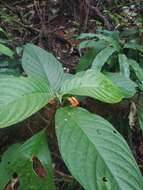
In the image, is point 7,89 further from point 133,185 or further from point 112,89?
point 133,185

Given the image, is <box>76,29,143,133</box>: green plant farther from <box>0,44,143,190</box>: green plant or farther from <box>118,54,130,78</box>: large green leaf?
<box>0,44,143,190</box>: green plant

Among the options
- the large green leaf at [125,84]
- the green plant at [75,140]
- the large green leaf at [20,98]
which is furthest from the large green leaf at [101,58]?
the large green leaf at [20,98]

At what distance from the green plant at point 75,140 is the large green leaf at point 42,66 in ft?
0.09

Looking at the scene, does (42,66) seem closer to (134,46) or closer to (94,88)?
(94,88)

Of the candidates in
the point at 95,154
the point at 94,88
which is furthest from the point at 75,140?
the point at 94,88

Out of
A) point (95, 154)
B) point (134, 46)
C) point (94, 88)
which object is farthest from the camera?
point (134, 46)

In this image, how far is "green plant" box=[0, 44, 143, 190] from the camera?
3.46 ft

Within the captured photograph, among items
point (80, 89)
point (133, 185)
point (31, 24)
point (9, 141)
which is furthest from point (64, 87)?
point (31, 24)

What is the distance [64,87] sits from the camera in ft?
4.13

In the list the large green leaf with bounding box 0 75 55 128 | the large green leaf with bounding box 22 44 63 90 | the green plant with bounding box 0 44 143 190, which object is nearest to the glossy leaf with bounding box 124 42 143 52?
the large green leaf with bounding box 22 44 63 90

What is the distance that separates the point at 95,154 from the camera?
1079 millimetres

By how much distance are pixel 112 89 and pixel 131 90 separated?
8.9 inches

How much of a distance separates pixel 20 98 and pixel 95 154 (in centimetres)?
27

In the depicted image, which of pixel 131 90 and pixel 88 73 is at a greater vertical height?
pixel 88 73
